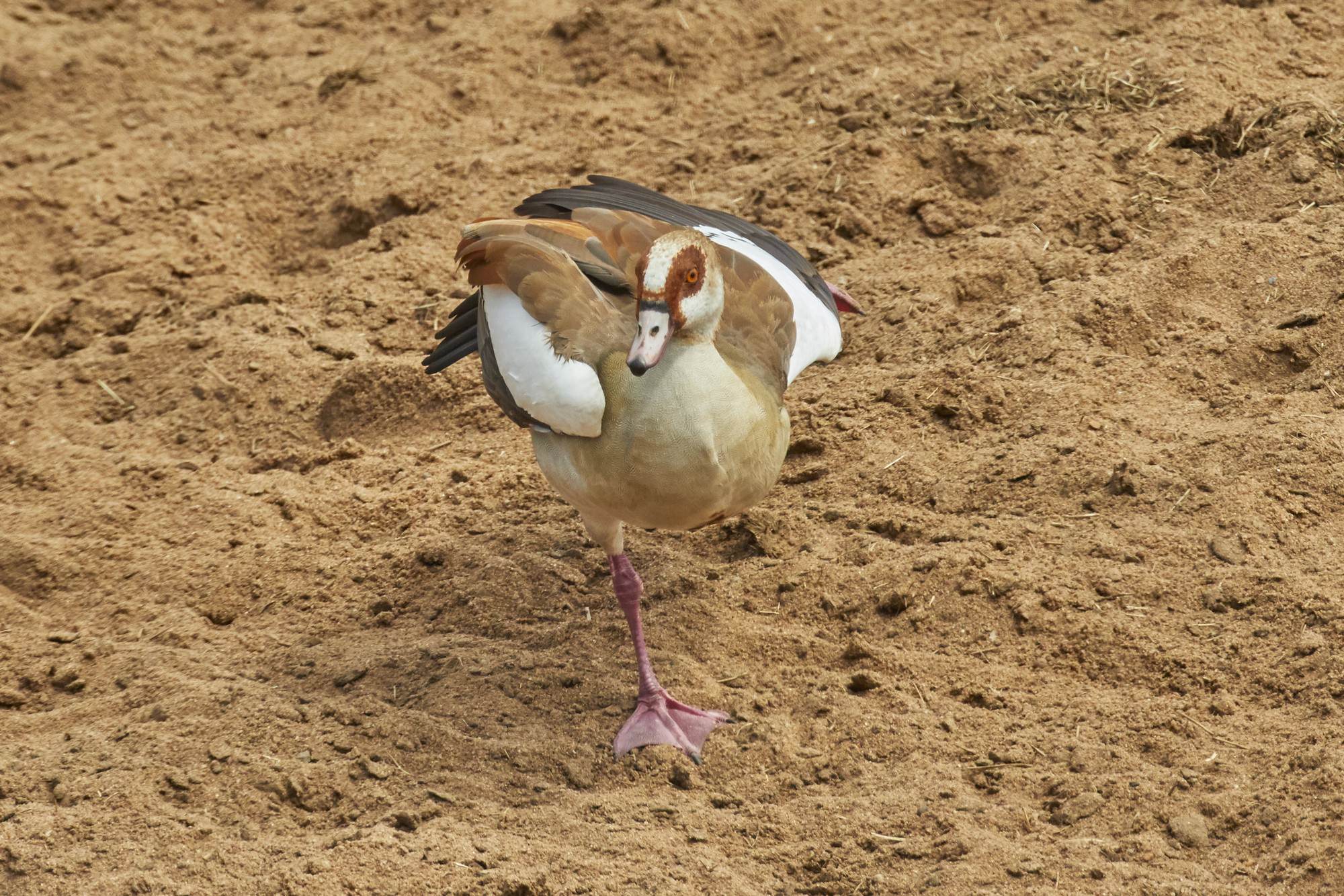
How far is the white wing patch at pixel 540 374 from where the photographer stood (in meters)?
3.76

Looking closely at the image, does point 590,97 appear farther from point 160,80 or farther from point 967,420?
point 967,420

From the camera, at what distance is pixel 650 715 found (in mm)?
3984

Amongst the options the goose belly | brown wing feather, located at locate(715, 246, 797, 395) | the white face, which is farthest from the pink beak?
the white face

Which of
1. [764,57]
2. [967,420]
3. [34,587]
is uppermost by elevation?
[764,57]

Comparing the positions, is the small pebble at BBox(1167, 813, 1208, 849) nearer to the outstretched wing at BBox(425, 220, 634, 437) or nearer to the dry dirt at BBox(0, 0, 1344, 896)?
the dry dirt at BBox(0, 0, 1344, 896)

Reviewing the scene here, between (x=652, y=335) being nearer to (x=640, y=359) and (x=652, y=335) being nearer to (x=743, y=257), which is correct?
(x=640, y=359)

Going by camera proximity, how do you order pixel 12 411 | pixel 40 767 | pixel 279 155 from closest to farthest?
pixel 40 767 → pixel 12 411 → pixel 279 155

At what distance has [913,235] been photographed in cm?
562

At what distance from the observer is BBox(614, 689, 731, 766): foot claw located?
3.91m

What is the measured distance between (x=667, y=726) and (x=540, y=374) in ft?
3.39

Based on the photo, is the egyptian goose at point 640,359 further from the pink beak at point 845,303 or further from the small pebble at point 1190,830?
the small pebble at point 1190,830

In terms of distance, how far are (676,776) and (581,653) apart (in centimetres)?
63

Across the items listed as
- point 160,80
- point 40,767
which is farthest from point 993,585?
point 160,80

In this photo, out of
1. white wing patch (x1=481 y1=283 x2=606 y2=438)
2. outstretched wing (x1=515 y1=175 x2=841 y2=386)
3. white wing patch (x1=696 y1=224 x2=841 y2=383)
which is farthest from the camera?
white wing patch (x1=696 y1=224 x2=841 y2=383)
